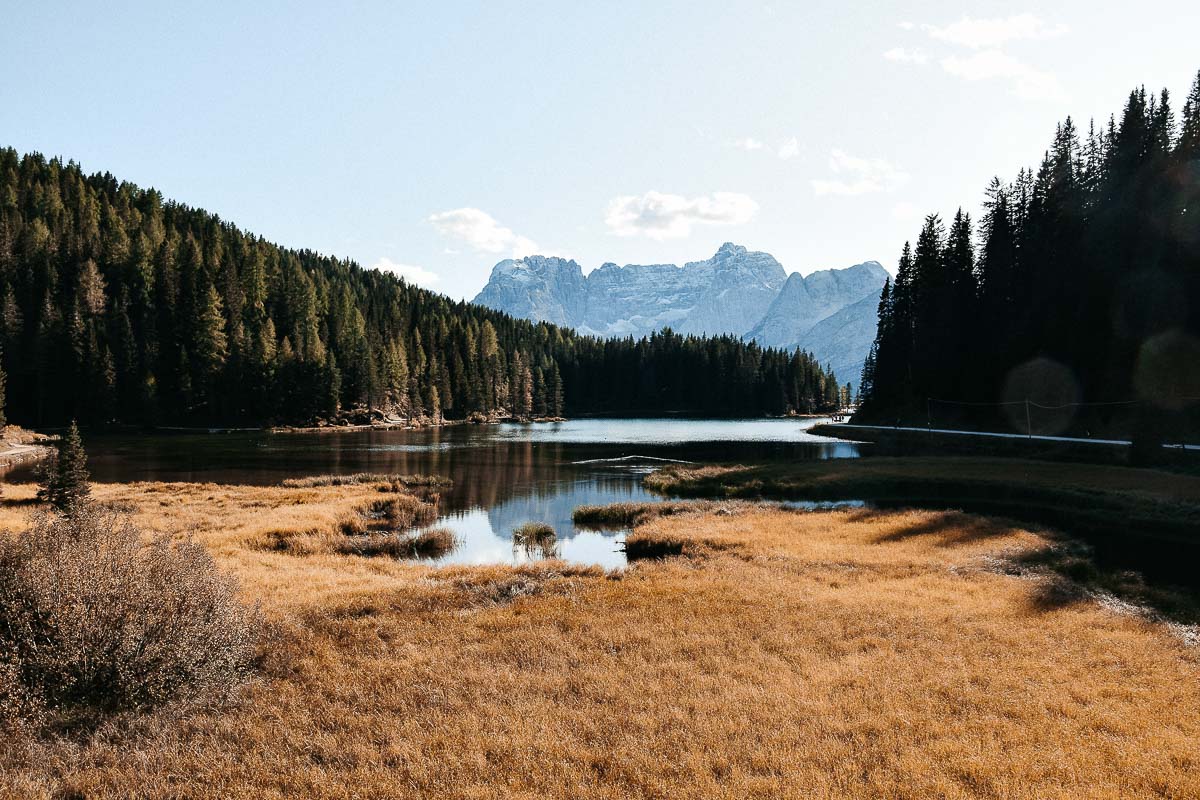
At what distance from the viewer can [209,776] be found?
8.80 meters

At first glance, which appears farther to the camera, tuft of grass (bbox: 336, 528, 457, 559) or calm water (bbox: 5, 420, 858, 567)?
calm water (bbox: 5, 420, 858, 567)

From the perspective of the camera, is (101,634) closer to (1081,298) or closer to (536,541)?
(536,541)

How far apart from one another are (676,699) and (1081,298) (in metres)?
75.3

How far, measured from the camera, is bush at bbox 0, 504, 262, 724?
1053 centimetres

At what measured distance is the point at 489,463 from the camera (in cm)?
7025

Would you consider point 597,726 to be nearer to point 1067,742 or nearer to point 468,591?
point 1067,742

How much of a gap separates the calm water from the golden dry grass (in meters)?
11.3

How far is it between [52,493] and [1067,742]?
1720 inches

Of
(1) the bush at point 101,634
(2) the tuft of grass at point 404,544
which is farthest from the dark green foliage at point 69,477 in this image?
(1) the bush at point 101,634

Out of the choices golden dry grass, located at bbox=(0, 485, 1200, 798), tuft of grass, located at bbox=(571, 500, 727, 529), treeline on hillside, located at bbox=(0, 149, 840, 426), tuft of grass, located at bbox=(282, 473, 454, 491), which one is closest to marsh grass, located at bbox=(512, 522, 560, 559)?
tuft of grass, located at bbox=(571, 500, 727, 529)

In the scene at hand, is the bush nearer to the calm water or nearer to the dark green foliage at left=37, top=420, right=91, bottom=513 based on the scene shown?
the calm water

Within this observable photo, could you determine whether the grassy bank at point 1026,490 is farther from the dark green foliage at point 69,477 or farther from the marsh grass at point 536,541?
the dark green foliage at point 69,477

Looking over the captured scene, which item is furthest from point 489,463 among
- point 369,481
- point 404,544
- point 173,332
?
point 173,332

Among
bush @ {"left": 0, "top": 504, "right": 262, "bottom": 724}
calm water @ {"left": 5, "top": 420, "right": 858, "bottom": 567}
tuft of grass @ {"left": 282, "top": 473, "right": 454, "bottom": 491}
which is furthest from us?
tuft of grass @ {"left": 282, "top": 473, "right": 454, "bottom": 491}
